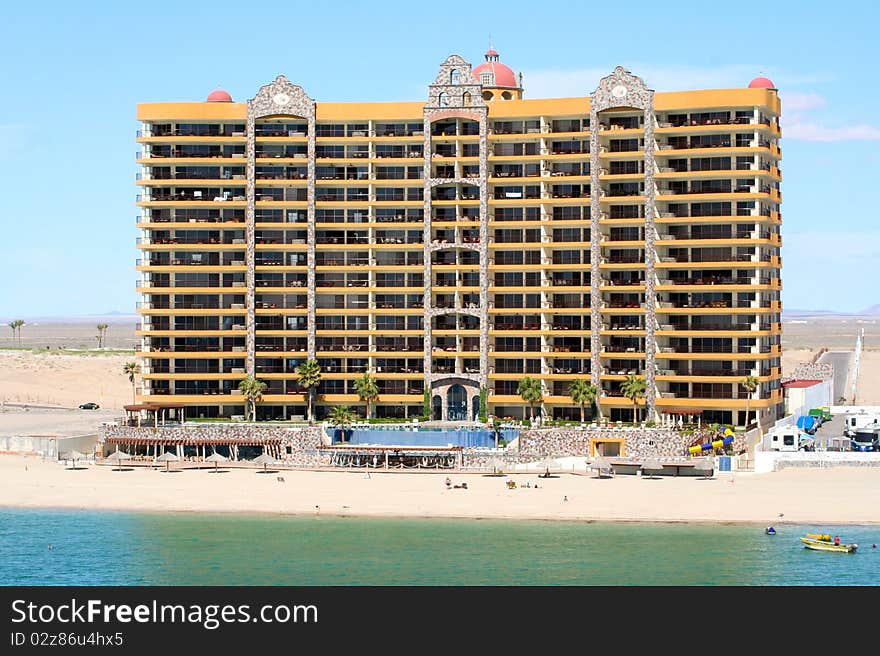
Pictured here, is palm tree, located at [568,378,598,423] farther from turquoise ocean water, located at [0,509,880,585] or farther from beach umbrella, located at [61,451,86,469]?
beach umbrella, located at [61,451,86,469]

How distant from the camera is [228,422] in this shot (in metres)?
155

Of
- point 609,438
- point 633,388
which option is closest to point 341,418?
point 609,438

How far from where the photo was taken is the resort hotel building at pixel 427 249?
15450 cm

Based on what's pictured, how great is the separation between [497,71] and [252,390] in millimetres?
44647

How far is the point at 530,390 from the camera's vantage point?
15500cm

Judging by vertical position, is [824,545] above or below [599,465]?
below

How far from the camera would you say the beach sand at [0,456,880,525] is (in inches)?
4747

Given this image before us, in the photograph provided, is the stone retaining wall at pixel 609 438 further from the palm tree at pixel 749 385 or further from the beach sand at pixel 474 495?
the beach sand at pixel 474 495

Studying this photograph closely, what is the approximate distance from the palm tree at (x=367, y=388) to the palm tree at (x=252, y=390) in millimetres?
10063

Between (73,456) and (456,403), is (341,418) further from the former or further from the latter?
(73,456)
